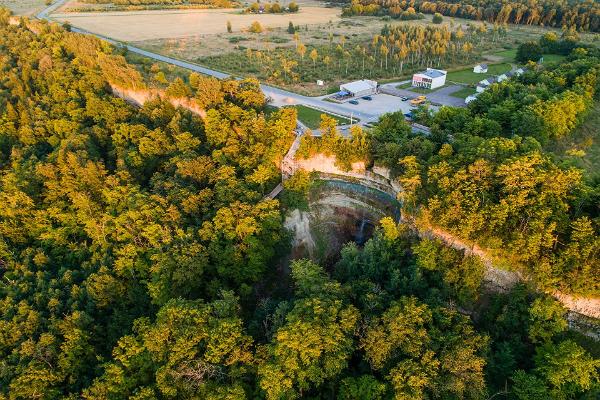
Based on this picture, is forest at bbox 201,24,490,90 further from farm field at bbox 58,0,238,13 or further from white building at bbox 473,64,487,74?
Result: farm field at bbox 58,0,238,13

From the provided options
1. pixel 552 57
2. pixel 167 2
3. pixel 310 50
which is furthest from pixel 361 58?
pixel 167 2

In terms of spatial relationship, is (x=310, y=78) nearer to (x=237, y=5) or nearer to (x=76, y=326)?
(x=76, y=326)

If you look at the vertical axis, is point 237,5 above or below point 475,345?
above

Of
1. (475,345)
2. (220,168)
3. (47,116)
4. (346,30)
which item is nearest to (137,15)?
(346,30)

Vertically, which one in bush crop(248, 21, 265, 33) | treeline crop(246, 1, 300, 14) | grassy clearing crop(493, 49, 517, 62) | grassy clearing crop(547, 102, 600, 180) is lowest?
grassy clearing crop(547, 102, 600, 180)

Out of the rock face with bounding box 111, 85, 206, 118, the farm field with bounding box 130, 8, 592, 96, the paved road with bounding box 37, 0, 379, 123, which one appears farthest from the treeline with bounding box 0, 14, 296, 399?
the farm field with bounding box 130, 8, 592, 96

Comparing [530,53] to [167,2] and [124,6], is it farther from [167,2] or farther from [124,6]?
[124,6]
